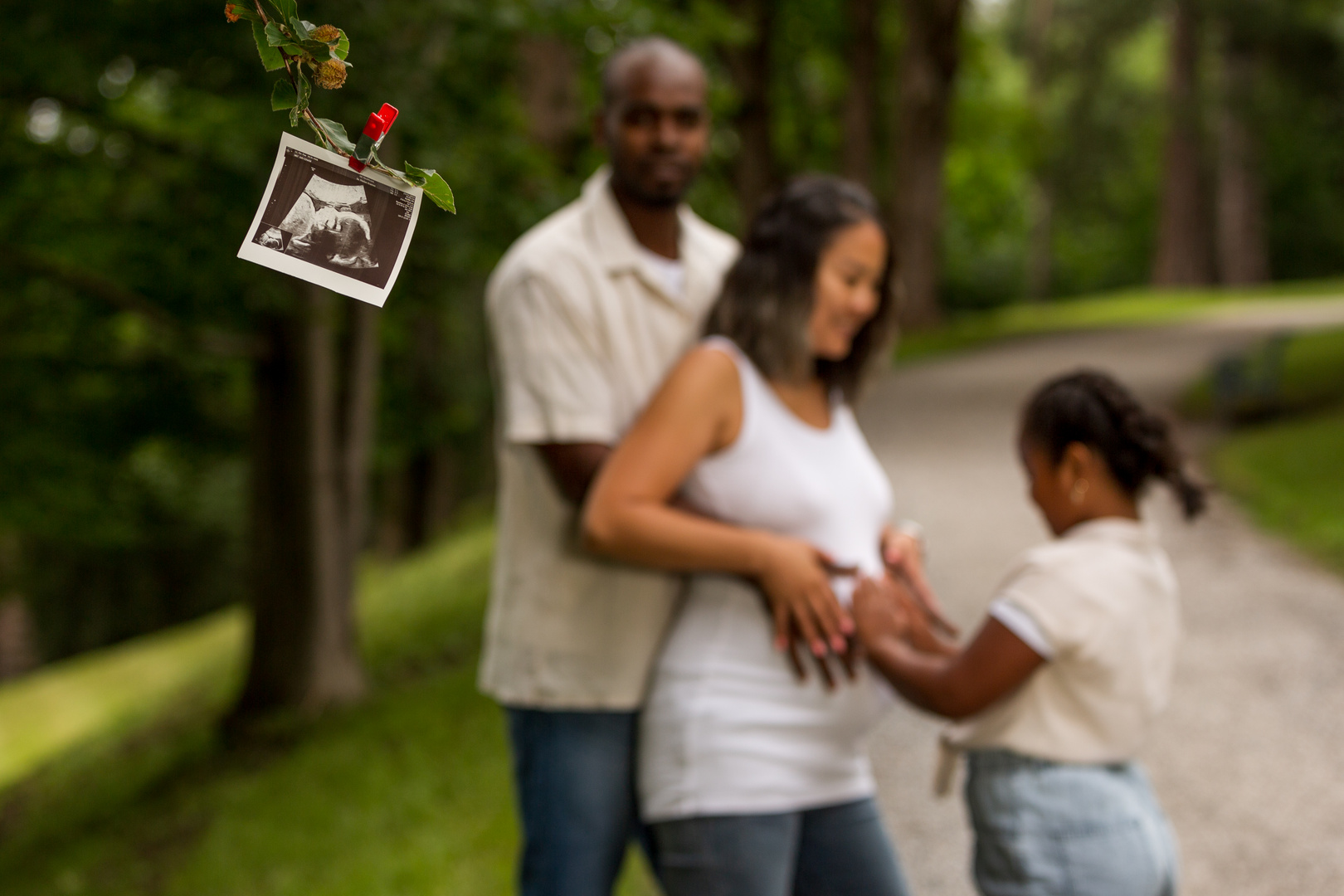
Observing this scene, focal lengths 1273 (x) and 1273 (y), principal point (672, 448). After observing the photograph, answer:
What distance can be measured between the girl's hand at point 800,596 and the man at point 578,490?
0.28m

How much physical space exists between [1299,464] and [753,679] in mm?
9506

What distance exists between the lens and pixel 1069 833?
2082 mm

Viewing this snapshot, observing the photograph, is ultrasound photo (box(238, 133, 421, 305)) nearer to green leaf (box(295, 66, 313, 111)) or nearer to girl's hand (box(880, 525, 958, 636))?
green leaf (box(295, 66, 313, 111))

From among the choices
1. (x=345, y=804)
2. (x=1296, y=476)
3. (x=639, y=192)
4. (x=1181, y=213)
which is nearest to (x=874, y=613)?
(x=639, y=192)

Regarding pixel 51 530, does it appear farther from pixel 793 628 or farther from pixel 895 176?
pixel 895 176

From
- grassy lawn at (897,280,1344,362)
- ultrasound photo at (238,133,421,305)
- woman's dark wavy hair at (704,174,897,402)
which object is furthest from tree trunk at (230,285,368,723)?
grassy lawn at (897,280,1344,362)

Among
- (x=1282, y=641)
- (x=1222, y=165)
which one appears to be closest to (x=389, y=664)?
(x=1282, y=641)

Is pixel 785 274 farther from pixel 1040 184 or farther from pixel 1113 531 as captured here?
pixel 1040 184

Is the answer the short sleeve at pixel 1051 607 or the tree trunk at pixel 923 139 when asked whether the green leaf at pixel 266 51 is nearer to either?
the short sleeve at pixel 1051 607

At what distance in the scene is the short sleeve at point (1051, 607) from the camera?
2047 mm

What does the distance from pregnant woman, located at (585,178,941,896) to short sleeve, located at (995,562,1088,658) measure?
0.81 ft

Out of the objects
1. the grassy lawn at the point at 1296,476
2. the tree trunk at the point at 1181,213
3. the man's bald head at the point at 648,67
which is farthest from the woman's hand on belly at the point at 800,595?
the tree trunk at the point at 1181,213

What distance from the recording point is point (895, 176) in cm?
2127

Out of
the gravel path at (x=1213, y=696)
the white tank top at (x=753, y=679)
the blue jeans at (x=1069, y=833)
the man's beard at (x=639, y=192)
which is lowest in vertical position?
the gravel path at (x=1213, y=696)
